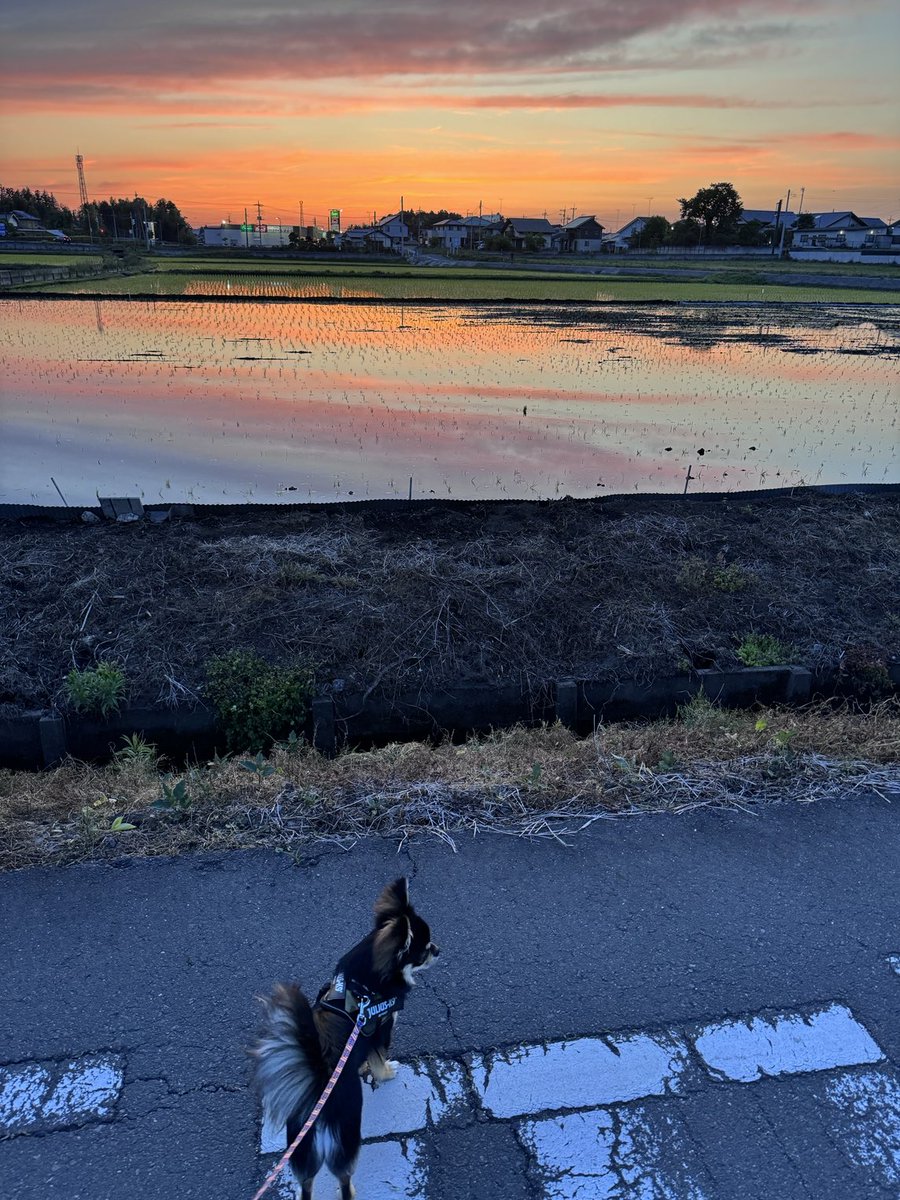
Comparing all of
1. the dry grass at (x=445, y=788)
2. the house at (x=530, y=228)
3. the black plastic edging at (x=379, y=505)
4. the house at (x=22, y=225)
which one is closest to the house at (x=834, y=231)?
the house at (x=530, y=228)

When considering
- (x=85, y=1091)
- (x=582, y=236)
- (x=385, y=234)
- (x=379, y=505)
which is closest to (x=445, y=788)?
(x=85, y=1091)

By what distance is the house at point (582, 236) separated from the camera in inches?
4176

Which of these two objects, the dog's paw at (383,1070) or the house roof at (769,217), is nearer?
the dog's paw at (383,1070)

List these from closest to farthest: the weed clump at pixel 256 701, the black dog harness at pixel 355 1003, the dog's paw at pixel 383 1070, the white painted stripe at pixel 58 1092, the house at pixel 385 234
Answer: the black dog harness at pixel 355 1003 → the white painted stripe at pixel 58 1092 → the dog's paw at pixel 383 1070 → the weed clump at pixel 256 701 → the house at pixel 385 234

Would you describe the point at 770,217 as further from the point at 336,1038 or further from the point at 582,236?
the point at 336,1038

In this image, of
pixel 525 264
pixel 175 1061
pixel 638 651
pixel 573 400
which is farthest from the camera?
pixel 525 264

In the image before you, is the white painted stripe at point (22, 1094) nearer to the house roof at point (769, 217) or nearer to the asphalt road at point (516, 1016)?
the asphalt road at point (516, 1016)

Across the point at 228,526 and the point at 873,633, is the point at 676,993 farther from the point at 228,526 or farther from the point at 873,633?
the point at 228,526

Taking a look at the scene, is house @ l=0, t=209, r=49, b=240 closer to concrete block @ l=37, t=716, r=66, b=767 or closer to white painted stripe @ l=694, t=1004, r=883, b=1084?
concrete block @ l=37, t=716, r=66, b=767

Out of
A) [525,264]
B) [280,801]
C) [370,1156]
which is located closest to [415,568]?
[280,801]

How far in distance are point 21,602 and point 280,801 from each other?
348 centimetres

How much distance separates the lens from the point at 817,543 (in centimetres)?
762

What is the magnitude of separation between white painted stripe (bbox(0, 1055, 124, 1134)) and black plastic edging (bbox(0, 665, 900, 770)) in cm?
257

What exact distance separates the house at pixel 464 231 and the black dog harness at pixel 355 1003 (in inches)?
4594
